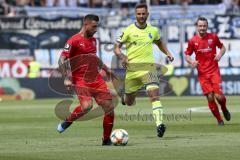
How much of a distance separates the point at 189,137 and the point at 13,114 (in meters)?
10.2

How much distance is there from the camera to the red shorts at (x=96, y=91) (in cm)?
1441

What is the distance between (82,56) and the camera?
48.2 ft

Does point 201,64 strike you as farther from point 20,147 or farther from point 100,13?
point 100,13

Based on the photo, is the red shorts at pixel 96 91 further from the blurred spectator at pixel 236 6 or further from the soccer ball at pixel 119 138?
the blurred spectator at pixel 236 6

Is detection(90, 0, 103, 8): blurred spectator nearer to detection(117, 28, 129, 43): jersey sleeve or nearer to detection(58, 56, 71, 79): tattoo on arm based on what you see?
detection(117, 28, 129, 43): jersey sleeve

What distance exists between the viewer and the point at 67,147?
13836 millimetres

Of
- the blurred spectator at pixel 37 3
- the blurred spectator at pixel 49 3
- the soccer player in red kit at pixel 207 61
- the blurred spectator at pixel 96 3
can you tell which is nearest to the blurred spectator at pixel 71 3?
the blurred spectator at pixel 49 3

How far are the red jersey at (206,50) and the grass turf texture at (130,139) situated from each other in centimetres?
136

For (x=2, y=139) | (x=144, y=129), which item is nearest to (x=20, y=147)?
(x=2, y=139)

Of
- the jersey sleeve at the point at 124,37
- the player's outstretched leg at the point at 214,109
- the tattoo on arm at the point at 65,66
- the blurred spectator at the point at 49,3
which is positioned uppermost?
the jersey sleeve at the point at 124,37

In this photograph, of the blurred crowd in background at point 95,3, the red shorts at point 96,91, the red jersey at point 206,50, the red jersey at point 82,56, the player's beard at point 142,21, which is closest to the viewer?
the red shorts at point 96,91

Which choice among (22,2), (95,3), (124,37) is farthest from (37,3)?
(124,37)

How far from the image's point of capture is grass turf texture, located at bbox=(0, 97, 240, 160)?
12.5 m

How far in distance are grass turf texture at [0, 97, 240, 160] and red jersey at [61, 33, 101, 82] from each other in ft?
4.10
